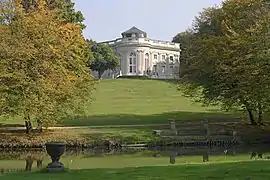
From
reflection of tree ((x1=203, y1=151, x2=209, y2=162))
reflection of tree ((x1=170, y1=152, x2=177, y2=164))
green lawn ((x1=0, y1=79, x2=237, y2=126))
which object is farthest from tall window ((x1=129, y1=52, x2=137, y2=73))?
reflection of tree ((x1=170, y1=152, x2=177, y2=164))

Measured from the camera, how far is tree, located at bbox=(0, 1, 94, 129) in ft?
128

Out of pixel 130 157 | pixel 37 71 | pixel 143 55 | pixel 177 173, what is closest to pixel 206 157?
pixel 130 157

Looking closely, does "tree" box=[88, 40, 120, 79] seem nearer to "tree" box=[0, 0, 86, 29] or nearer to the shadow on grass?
"tree" box=[0, 0, 86, 29]

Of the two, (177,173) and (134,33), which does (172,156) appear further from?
(134,33)

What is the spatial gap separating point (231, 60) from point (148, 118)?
12.5 meters

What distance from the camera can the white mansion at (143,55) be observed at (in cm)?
13538

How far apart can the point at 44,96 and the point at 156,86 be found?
173 feet

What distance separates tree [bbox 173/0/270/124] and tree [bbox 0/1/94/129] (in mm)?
11130

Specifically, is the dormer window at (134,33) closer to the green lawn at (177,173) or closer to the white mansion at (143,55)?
the white mansion at (143,55)

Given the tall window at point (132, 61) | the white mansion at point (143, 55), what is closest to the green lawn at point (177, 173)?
the white mansion at point (143, 55)

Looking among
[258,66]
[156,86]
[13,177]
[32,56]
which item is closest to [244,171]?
[13,177]

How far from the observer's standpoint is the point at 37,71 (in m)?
40.5

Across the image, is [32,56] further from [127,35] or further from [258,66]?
[127,35]

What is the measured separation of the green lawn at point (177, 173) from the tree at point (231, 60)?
19110 millimetres
